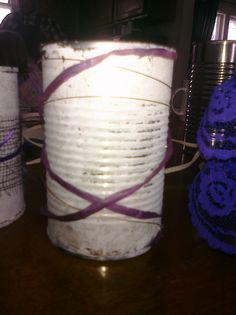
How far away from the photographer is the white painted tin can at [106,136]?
1.15ft

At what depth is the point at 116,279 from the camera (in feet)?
1.16

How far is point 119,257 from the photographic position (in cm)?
40

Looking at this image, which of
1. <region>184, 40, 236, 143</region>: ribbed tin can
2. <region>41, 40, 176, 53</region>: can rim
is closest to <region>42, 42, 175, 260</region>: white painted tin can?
<region>41, 40, 176, 53</region>: can rim

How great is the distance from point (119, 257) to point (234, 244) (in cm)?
16

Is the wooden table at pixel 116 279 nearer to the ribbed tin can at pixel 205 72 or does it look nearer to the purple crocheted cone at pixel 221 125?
the purple crocheted cone at pixel 221 125

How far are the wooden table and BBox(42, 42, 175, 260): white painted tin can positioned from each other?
0.03 m

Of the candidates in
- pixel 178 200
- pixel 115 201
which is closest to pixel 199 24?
pixel 178 200

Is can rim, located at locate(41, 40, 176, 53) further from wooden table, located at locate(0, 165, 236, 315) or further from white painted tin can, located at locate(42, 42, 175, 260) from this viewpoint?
wooden table, located at locate(0, 165, 236, 315)

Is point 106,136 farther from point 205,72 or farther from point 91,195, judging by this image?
point 205,72

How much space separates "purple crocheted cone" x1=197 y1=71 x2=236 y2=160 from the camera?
1.28ft

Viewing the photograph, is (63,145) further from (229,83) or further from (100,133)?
(229,83)

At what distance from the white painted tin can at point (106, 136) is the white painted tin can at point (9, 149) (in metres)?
0.08

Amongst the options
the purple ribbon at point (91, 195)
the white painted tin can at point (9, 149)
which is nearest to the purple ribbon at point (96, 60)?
the purple ribbon at point (91, 195)

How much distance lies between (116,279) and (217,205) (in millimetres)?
173
